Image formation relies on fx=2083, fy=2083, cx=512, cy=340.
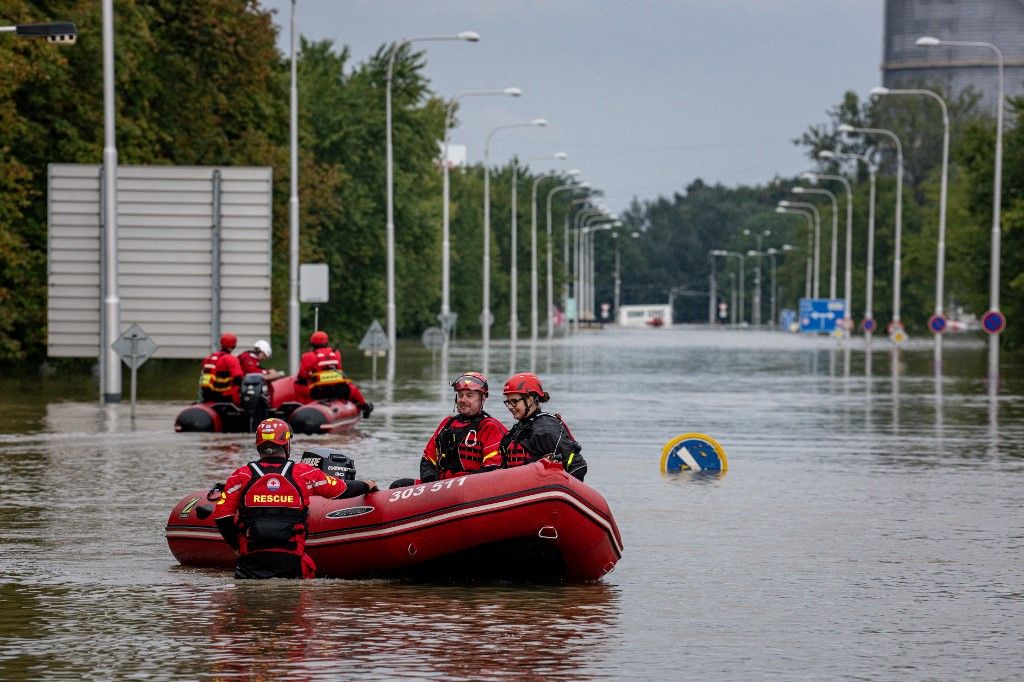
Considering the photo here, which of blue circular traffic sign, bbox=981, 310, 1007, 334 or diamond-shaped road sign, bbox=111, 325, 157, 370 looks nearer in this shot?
diamond-shaped road sign, bbox=111, 325, 157, 370

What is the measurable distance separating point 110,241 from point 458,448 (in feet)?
75.1

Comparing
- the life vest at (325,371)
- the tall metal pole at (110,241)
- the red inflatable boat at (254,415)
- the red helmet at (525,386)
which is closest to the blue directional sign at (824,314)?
the tall metal pole at (110,241)

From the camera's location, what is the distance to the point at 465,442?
15.2 meters

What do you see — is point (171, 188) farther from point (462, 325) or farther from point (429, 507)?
point (462, 325)

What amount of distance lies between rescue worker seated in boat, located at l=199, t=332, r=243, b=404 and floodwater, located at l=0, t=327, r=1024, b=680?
88 centimetres

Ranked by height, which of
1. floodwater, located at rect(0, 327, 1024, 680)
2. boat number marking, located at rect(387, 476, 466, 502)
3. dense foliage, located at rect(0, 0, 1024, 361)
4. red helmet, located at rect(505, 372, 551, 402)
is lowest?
floodwater, located at rect(0, 327, 1024, 680)

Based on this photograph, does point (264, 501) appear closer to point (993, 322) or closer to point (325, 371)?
point (325, 371)

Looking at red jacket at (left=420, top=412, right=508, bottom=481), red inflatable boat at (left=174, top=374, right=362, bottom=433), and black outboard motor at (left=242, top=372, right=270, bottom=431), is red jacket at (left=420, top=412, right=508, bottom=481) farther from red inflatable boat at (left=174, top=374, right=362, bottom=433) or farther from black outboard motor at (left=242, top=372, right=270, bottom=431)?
black outboard motor at (left=242, top=372, right=270, bottom=431)

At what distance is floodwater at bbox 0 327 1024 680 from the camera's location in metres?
11.1

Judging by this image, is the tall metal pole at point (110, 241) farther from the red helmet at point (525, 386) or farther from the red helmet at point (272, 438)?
the red helmet at point (272, 438)

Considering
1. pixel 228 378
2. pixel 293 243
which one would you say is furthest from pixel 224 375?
pixel 293 243

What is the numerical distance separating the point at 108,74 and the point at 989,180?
47.2m

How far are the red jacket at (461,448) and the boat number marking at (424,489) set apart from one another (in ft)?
2.51

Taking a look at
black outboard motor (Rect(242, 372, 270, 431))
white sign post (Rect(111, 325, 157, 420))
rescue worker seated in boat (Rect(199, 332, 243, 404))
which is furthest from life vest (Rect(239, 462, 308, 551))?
white sign post (Rect(111, 325, 157, 420))
